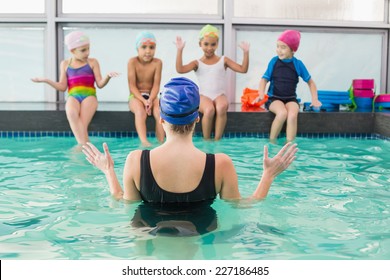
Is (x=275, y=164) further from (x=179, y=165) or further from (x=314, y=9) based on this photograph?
(x=314, y=9)

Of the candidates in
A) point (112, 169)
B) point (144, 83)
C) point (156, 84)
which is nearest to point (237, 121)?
point (156, 84)

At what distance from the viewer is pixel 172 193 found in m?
3.48

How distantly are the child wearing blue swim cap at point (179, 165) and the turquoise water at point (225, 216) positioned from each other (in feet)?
0.78

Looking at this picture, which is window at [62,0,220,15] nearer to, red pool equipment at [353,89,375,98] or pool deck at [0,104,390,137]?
pool deck at [0,104,390,137]

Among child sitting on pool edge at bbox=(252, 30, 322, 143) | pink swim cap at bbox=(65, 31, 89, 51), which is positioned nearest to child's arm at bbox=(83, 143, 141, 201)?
pink swim cap at bbox=(65, 31, 89, 51)

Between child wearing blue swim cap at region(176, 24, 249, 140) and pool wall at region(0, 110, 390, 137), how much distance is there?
0.33 m

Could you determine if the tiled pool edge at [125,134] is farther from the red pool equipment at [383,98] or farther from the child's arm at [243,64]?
the child's arm at [243,64]

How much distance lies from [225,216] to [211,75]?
497cm

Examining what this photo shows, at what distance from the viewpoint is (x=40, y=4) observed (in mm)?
10406

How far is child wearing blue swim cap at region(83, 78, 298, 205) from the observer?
3395 mm
